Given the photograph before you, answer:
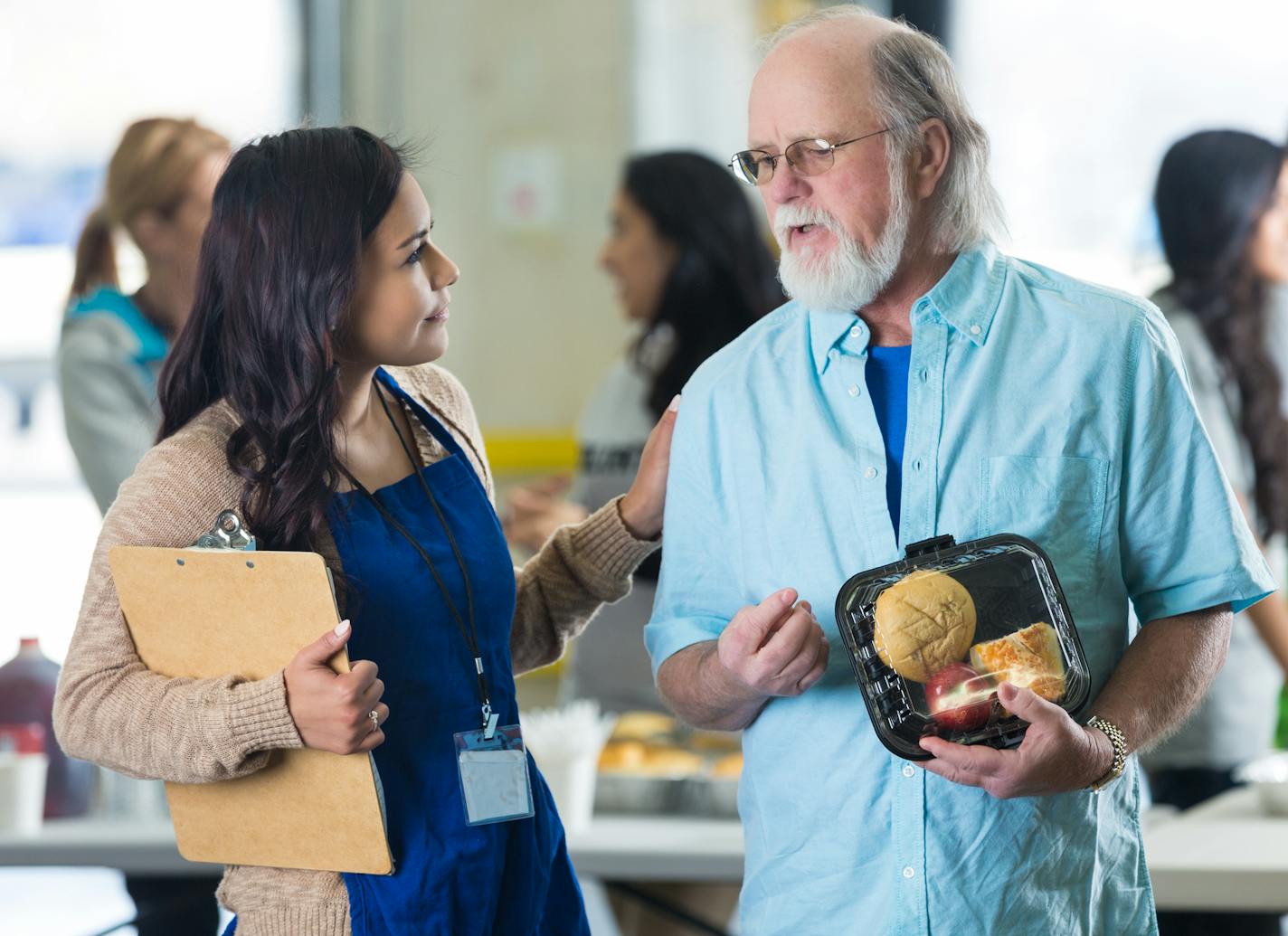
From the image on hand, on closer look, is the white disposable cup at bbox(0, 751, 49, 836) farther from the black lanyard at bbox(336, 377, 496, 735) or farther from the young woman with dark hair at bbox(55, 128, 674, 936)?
the black lanyard at bbox(336, 377, 496, 735)

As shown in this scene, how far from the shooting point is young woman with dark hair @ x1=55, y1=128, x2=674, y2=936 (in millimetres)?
1274

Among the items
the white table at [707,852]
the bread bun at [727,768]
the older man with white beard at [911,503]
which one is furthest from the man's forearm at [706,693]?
the bread bun at [727,768]

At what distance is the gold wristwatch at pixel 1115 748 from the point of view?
4.13ft

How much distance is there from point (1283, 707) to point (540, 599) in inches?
68.9

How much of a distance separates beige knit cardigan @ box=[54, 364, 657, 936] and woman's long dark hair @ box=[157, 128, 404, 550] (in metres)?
0.04

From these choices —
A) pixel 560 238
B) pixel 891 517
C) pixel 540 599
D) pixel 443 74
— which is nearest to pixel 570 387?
pixel 560 238

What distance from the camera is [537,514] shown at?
2545 millimetres

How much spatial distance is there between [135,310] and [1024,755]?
1.86 meters

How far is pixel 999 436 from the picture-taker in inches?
53.2

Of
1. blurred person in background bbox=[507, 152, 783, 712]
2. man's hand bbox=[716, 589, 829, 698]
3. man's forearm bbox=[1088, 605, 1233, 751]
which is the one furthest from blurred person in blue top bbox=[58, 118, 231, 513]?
man's forearm bbox=[1088, 605, 1233, 751]

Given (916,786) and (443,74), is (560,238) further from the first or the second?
(916,786)

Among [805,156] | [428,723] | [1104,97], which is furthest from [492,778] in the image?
[1104,97]

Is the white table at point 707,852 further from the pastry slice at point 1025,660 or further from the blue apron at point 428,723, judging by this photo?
the pastry slice at point 1025,660

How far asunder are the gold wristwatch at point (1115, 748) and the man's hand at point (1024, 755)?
6cm
